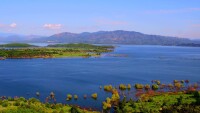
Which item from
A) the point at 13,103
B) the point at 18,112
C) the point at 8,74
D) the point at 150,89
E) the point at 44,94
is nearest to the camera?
the point at 18,112

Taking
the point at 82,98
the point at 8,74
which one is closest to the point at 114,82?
the point at 82,98

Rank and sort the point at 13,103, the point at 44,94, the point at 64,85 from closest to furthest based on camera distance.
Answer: the point at 13,103 < the point at 44,94 < the point at 64,85

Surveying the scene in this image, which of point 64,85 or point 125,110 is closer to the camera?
point 125,110

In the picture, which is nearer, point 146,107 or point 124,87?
point 146,107

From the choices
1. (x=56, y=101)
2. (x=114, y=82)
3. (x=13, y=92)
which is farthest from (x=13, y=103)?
(x=114, y=82)

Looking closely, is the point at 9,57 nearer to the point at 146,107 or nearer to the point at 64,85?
the point at 64,85

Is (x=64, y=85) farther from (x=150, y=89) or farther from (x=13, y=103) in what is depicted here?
(x=13, y=103)

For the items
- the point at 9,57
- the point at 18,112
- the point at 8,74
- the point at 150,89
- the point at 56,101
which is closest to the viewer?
the point at 18,112

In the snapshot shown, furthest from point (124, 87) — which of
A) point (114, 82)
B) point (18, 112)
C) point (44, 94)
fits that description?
point (18, 112)

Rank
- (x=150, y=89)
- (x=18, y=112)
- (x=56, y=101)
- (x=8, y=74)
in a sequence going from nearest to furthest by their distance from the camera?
(x=18, y=112)
(x=56, y=101)
(x=150, y=89)
(x=8, y=74)
